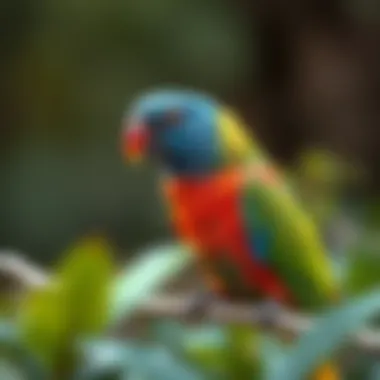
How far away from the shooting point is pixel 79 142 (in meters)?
3.58

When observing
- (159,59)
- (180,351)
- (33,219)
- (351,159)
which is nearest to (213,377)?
(180,351)

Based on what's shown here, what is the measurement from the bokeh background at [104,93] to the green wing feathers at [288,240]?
170 cm

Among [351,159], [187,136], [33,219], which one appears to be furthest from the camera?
[351,159]

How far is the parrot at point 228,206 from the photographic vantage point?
1.61 metres

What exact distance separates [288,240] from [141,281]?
1.67 feet

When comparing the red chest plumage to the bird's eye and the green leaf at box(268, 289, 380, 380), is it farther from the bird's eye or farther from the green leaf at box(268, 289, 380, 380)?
the green leaf at box(268, 289, 380, 380)

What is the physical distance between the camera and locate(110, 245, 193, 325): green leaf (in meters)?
1.05

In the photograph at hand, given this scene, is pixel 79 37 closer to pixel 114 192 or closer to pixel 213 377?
pixel 114 192

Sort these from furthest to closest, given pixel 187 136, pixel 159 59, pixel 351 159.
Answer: pixel 351 159
pixel 159 59
pixel 187 136

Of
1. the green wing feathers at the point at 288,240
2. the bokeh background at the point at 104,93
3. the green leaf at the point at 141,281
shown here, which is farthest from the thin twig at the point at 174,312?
the bokeh background at the point at 104,93

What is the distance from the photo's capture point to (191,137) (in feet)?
5.67

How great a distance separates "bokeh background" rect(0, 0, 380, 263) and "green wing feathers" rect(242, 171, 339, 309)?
5.58 feet

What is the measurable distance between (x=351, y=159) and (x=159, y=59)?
809 millimetres

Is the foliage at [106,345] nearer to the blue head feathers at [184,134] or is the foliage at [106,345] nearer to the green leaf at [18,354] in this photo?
the green leaf at [18,354]
